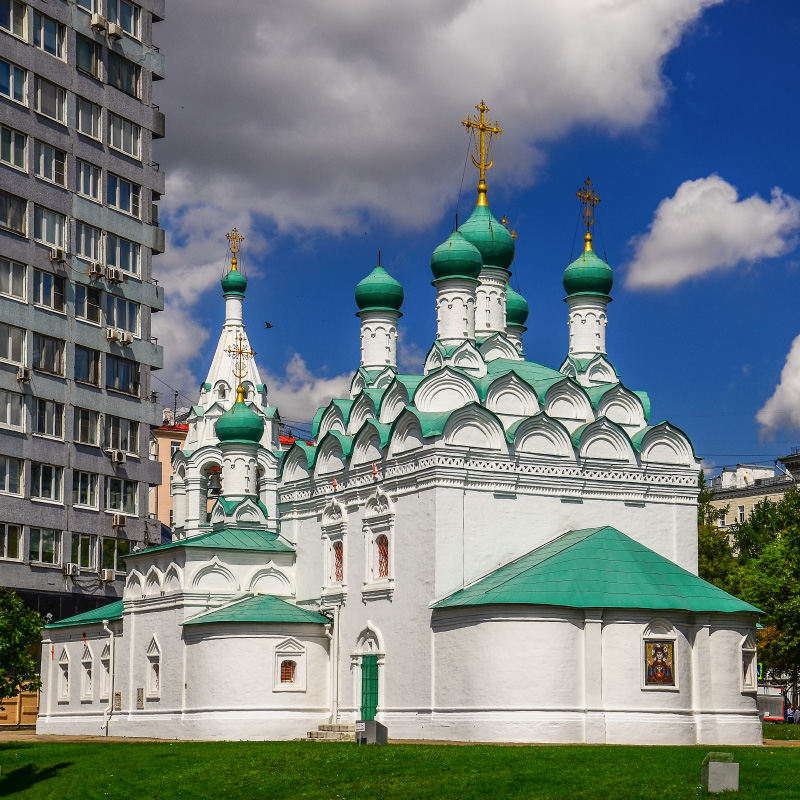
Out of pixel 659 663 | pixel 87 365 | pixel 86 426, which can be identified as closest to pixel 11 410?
pixel 86 426

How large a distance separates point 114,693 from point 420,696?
896 centimetres

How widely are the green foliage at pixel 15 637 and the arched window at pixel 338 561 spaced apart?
6681 mm

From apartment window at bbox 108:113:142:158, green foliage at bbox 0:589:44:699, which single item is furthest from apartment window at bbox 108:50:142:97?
green foliage at bbox 0:589:44:699

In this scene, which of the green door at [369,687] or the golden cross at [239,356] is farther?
the golden cross at [239,356]

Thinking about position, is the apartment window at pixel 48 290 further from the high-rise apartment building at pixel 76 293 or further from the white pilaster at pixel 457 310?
the white pilaster at pixel 457 310

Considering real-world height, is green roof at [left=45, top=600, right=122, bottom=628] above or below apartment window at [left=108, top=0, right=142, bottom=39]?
below

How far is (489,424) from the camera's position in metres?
26.1

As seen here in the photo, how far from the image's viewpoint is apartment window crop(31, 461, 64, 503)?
3506cm

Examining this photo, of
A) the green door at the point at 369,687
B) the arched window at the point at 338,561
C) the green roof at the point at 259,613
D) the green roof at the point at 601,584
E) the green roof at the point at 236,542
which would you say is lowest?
the green door at the point at 369,687

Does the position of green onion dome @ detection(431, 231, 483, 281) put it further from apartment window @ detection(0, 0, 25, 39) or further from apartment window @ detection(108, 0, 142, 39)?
apartment window @ detection(108, 0, 142, 39)

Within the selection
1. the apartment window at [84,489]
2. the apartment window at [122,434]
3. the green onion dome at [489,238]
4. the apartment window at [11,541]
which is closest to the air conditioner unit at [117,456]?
the apartment window at [122,434]

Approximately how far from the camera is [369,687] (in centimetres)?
2659

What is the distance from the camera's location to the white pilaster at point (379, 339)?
30469mm

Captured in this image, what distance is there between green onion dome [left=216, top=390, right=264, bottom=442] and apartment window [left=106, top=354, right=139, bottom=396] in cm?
715
